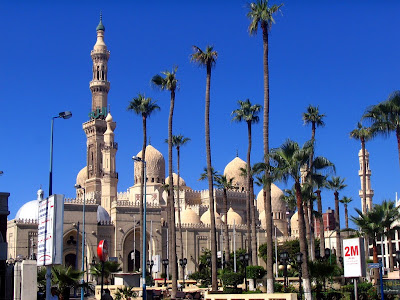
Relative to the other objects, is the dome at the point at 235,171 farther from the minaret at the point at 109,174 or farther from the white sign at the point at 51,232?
the white sign at the point at 51,232

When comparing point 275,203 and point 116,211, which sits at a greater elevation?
point 275,203

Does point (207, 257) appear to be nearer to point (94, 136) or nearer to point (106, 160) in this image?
point (106, 160)

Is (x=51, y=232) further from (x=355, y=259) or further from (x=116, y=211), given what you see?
(x=116, y=211)

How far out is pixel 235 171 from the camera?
289 ft

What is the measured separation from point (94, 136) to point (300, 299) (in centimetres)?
5742

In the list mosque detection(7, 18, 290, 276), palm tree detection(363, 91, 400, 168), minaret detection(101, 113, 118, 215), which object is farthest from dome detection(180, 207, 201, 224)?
palm tree detection(363, 91, 400, 168)

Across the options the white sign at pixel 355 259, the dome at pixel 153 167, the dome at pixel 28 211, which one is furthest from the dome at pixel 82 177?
the white sign at pixel 355 259

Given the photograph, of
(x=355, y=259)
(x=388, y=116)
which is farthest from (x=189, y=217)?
(x=355, y=259)

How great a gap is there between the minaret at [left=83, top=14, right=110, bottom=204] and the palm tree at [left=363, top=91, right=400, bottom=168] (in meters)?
51.2

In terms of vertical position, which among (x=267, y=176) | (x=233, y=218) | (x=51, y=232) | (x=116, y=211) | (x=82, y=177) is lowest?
(x=51, y=232)

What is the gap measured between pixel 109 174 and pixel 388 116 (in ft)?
144

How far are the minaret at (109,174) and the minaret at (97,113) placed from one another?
278 inches

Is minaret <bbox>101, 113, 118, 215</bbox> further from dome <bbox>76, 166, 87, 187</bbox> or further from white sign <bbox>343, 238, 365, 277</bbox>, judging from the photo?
white sign <bbox>343, 238, 365, 277</bbox>

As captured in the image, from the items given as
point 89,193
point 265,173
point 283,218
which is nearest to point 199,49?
point 265,173
